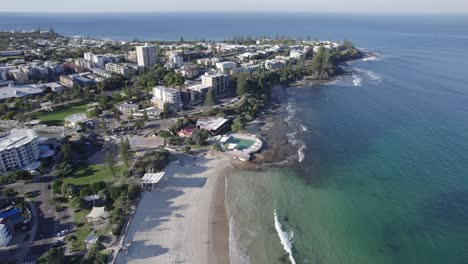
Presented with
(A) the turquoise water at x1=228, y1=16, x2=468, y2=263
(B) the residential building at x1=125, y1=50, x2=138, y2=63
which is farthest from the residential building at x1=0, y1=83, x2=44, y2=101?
(A) the turquoise water at x1=228, y1=16, x2=468, y2=263

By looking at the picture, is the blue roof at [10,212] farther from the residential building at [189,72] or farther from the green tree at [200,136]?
the residential building at [189,72]

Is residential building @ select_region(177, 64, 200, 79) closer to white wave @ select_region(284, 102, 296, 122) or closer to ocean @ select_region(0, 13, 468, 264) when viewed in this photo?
ocean @ select_region(0, 13, 468, 264)

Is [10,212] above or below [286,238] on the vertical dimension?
above

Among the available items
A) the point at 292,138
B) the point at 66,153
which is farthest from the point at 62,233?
the point at 292,138

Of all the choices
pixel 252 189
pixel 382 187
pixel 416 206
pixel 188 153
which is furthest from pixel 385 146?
pixel 188 153

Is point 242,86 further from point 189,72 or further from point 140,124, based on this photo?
point 140,124

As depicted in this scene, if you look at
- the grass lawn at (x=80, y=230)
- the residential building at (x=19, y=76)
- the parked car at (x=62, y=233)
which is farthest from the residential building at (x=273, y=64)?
the parked car at (x=62, y=233)
